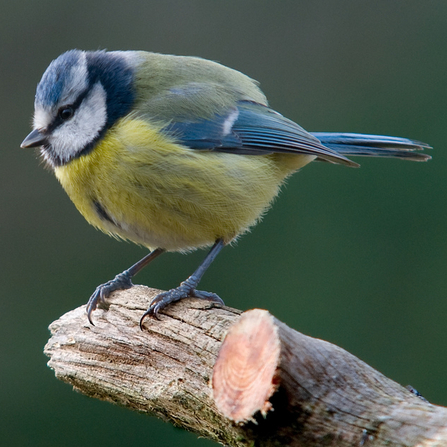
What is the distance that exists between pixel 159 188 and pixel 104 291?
15.5 inches

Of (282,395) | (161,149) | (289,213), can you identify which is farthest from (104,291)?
(289,213)

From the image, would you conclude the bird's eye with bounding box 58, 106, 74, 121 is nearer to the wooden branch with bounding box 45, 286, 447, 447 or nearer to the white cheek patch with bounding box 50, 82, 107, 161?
the white cheek patch with bounding box 50, 82, 107, 161

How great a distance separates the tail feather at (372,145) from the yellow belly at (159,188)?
0.49 metres

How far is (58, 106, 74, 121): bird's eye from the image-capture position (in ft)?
6.07

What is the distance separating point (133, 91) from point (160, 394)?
2.98 ft

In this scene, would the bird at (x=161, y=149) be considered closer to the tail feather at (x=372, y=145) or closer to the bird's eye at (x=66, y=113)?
the bird's eye at (x=66, y=113)

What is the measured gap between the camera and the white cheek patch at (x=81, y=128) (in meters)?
1.81

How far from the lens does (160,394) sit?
4.76 feet

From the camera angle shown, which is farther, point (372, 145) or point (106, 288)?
point (372, 145)

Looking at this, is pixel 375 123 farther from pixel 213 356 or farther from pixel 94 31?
pixel 213 356

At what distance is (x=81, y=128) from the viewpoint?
1822mm

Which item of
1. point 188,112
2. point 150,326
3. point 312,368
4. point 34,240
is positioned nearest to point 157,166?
point 188,112

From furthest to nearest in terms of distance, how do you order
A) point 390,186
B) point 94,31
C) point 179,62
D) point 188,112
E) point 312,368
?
1. point 94,31
2. point 390,186
3. point 179,62
4. point 188,112
5. point 312,368

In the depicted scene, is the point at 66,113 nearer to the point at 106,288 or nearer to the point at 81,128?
the point at 81,128
